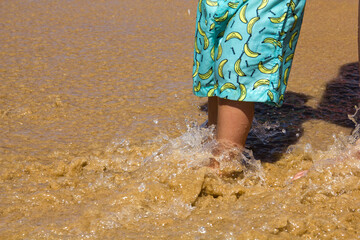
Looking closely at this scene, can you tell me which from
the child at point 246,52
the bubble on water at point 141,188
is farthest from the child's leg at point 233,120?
the bubble on water at point 141,188

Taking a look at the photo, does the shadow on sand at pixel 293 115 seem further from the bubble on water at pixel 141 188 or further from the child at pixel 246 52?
the bubble on water at pixel 141 188

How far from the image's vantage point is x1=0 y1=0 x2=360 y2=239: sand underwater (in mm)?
1675

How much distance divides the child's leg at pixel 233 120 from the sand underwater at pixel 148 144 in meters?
0.13

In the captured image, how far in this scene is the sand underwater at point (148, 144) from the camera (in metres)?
1.67

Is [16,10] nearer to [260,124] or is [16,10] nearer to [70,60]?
[70,60]

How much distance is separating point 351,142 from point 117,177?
3.62 feet

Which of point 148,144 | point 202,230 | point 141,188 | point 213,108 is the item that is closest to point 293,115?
point 213,108

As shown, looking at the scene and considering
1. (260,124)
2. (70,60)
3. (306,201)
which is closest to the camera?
(306,201)

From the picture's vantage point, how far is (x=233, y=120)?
74.8 inches

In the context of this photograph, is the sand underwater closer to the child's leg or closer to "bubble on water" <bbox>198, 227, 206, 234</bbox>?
"bubble on water" <bbox>198, 227, 206, 234</bbox>

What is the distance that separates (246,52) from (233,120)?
0.90 ft

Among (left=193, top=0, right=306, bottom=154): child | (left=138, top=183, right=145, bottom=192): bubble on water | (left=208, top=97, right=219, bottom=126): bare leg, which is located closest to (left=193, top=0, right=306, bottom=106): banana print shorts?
(left=193, top=0, right=306, bottom=154): child

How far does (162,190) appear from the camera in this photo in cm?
186

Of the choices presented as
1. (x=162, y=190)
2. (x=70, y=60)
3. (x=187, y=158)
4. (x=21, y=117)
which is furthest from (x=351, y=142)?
(x=70, y=60)
